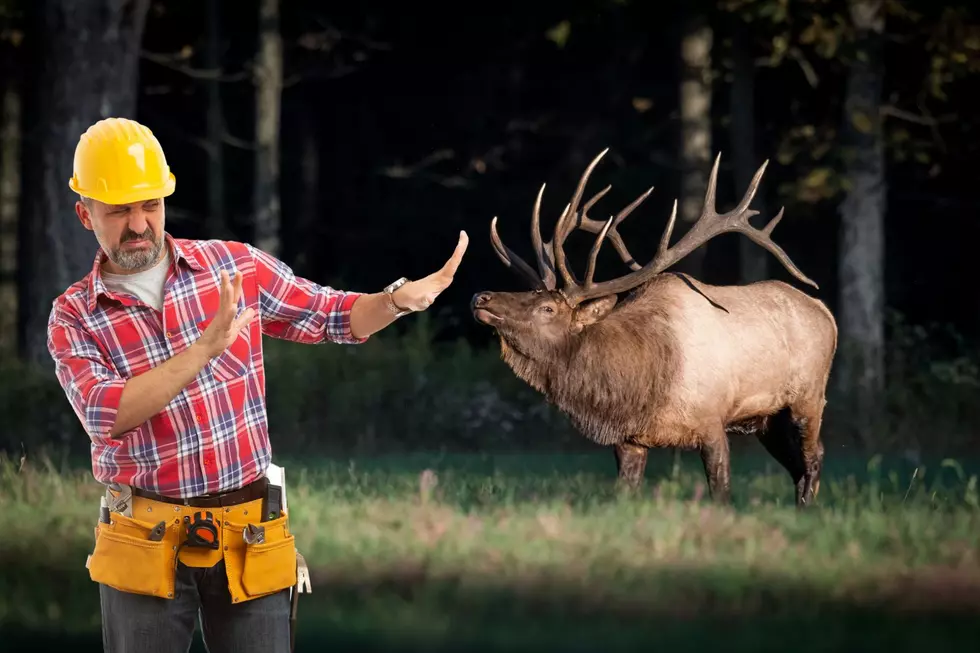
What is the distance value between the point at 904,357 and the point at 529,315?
7.94m

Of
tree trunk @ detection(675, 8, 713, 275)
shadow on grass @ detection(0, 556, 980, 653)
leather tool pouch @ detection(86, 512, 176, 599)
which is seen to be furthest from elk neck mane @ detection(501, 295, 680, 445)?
tree trunk @ detection(675, 8, 713, 275)

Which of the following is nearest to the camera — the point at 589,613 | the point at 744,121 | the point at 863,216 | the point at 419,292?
the point at 419,292

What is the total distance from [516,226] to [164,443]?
18813 mm

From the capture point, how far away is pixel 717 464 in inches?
424

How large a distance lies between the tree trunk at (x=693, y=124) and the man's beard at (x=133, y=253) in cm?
1275

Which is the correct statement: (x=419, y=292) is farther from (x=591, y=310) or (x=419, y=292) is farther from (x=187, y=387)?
(x=591, y=310)

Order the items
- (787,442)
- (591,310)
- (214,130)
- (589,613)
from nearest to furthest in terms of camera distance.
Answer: (589,613), (591,310), (787,442), (214,130)

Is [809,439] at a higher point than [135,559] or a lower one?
lower

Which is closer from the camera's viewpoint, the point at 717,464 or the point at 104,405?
the point at 104,405

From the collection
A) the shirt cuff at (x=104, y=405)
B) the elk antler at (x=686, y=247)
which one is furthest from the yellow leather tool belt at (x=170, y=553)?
the elk antler at (x=686, y=247)

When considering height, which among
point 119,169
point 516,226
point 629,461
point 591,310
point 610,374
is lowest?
point 629,461

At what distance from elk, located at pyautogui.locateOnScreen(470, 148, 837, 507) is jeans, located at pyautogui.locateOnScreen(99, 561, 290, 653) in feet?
18.4

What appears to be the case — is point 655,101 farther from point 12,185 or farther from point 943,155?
point 12,185

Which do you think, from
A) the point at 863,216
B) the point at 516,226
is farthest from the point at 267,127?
the point at 863,216
